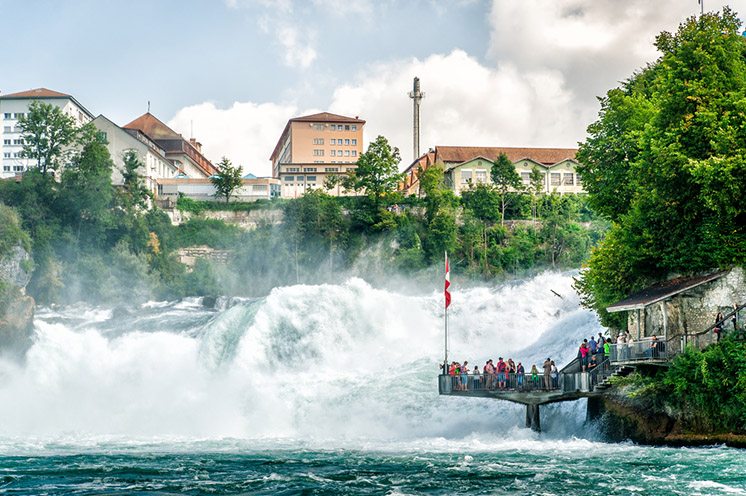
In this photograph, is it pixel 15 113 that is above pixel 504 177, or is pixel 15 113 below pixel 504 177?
above

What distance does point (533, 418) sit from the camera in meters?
40.7

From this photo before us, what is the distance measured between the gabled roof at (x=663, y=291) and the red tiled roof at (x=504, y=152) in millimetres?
78775

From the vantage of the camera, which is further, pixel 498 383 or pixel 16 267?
pixel 16 267

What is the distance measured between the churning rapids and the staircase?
2.31 m

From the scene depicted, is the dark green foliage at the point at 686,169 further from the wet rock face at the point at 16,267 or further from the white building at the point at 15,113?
the white building at the point at 15,113

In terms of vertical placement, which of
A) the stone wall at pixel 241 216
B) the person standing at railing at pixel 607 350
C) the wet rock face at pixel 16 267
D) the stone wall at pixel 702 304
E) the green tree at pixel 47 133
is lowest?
the person standing at railing at pixel 607 350

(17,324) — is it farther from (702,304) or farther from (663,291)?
(702,304)

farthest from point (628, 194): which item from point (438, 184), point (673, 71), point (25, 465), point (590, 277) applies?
point (438, 184)

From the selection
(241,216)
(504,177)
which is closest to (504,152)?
(504,177)

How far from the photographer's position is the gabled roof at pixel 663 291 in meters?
37.7

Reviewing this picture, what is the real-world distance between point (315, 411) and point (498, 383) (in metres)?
11.3

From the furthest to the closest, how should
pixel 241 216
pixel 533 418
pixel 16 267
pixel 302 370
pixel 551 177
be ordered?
1. pixel 551 177
2. pixel 241 216
3. pixel 16 267
4. pixel 302 370
5. pixel 533 418

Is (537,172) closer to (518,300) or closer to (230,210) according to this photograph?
(230,210)

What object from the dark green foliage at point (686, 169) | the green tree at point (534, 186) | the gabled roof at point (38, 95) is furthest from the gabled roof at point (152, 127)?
the dark green foliage at point (686, 169)
